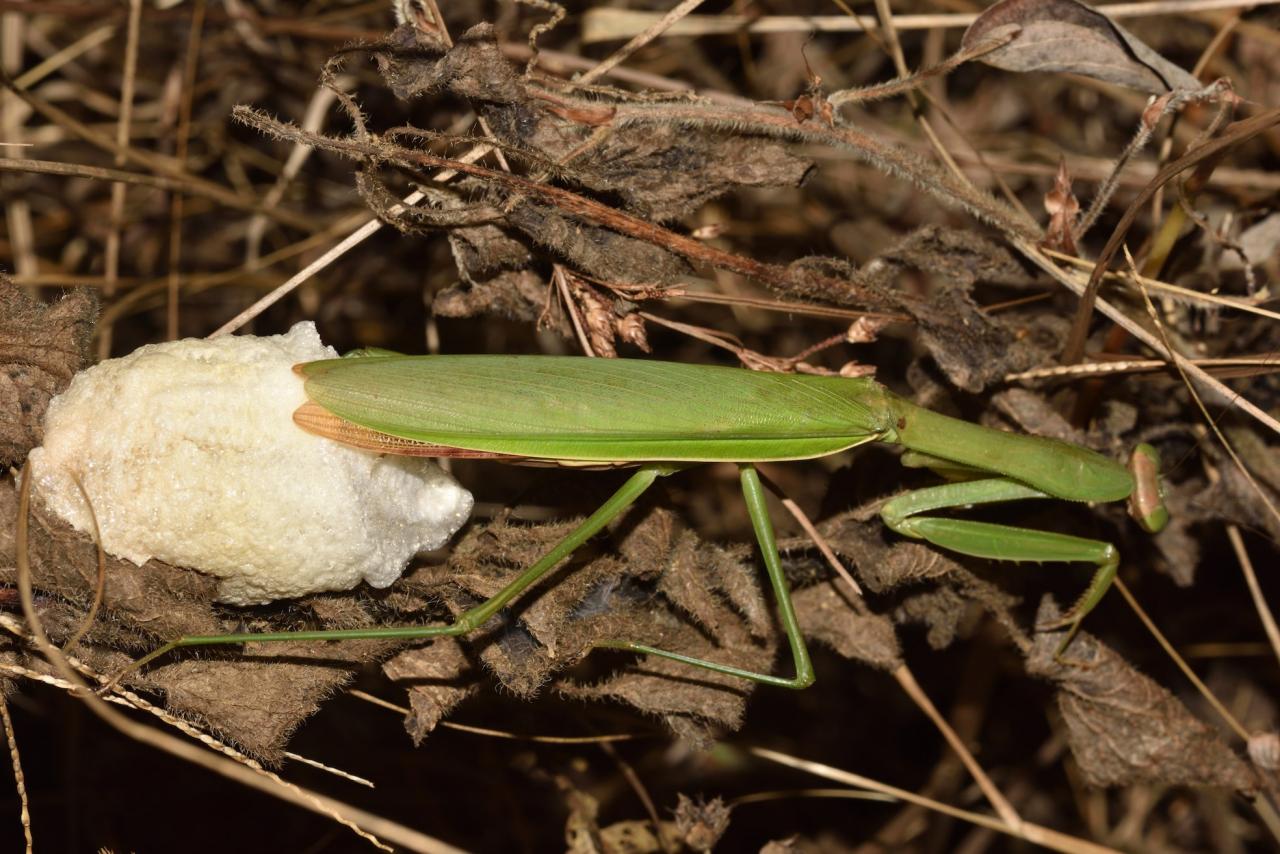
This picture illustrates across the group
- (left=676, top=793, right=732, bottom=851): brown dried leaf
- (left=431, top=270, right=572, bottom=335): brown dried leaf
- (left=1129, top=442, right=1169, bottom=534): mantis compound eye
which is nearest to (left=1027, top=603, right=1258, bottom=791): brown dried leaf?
(left=1129, top=442, right=1169, bottom=534): mantis compound eye

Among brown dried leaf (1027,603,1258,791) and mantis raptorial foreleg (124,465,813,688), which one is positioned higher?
mantis raptorial foreleg (124,465,813,688)

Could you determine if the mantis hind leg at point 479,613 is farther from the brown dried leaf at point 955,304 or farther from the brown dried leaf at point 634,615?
the brown dried leaf at point 955,304

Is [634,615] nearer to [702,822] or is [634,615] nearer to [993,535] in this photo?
[702,822]

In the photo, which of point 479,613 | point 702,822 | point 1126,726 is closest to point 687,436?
point 479,613

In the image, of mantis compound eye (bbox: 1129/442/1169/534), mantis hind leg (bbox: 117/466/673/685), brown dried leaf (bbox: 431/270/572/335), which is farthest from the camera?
mantis compound eye (bbox: 1129/442/1169/534)

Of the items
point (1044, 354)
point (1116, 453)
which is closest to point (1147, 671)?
point (1116, 453)

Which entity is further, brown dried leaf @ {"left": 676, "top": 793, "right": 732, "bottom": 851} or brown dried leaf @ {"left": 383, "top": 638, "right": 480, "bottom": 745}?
brown dried leaf @ {"left": 676, "top": 793, "right": 732, "bottom": 851}

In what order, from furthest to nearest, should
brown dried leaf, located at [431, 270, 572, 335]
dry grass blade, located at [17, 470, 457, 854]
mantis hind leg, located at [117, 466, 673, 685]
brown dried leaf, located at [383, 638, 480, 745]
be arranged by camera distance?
brown dried leaf, located at [431, 270, 572, 335] → brown dried leaf, located at [383, 638, 480, 745] → mantis hind leg, located at [117, 466, 673, 685] → dry grass blade, located at [17, 470, 457, 854]

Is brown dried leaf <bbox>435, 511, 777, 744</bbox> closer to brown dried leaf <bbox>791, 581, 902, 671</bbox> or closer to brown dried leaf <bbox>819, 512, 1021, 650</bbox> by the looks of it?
brown dried leaf <bbox>791, 581, 902, 671</bbox>
